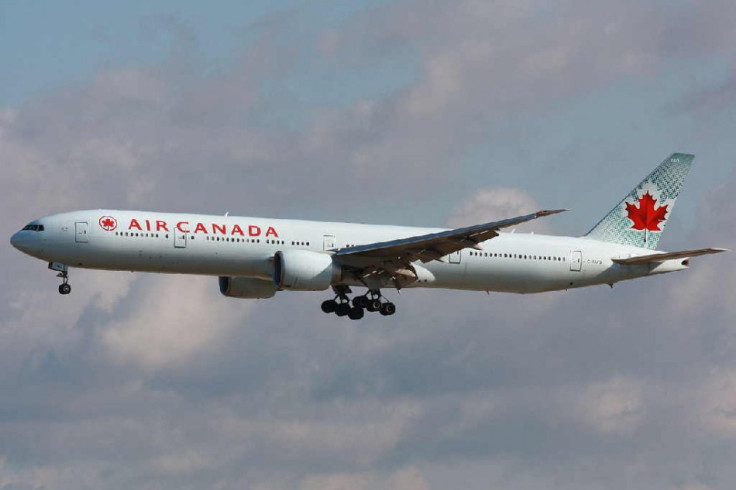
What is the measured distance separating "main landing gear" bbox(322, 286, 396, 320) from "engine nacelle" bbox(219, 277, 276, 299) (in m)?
3.64

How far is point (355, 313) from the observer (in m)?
83.5

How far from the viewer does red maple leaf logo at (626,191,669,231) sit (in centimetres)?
9119

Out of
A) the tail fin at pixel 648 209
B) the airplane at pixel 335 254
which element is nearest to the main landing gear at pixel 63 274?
the airplane at pixel 335 254

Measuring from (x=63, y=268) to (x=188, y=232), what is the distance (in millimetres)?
6196

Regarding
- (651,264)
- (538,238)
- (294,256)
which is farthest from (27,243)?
(651,264)

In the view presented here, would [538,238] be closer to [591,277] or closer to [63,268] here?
[591,277]

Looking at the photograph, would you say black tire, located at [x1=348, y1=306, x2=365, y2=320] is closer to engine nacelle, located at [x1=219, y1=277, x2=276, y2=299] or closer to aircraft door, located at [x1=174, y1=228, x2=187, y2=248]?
engine nacelle, located at [x1=219, y1=277, x2=276, y2=299]

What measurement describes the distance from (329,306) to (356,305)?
4.70ft

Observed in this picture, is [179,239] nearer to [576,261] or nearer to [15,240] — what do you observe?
[15,240]

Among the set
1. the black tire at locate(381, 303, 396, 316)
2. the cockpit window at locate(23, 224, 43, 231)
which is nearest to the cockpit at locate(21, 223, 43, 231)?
the cockpit window at locate(23, 224, 43, 231)

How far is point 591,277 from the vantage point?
86.6 metres

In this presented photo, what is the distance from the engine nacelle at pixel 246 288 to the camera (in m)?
85.6

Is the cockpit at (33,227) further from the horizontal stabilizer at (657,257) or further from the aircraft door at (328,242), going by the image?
the horizontal stabilizer at (657,257)

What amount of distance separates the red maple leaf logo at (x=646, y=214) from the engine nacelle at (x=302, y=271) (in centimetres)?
2030
